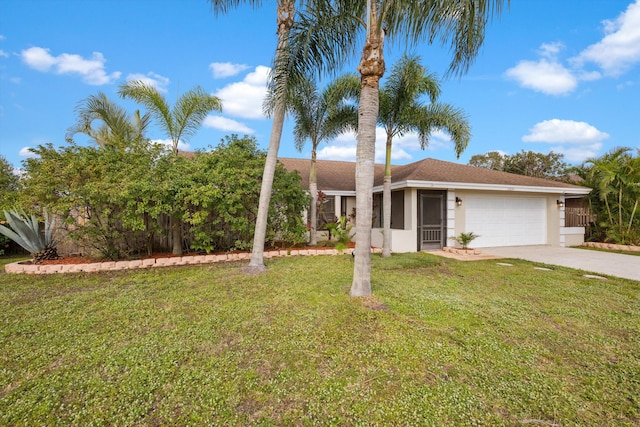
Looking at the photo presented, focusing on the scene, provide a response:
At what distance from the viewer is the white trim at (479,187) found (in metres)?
10.9

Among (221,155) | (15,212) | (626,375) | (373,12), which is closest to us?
(626,375)

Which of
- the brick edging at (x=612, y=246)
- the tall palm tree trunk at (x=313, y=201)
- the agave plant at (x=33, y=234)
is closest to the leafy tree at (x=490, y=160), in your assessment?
the brick edging at (x=612, y=246)

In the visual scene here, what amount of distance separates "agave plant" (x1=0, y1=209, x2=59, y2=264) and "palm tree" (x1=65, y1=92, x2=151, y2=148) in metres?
3.03

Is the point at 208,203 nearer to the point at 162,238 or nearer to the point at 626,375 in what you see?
the point at 162,238

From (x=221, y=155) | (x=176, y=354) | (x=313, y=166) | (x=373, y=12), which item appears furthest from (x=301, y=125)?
(x=176, y=354)

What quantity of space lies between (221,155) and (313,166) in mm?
3633

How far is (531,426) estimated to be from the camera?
7.05 ft

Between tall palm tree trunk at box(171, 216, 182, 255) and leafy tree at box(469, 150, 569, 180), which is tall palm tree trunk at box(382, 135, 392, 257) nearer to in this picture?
tall palm tree trunk at box(171, 216, 182, 255)

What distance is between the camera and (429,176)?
11.5 metres

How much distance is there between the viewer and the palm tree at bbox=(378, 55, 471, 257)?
339 inches

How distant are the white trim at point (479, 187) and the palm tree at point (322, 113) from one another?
3022 mm

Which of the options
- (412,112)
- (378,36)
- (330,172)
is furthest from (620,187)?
(378,36)

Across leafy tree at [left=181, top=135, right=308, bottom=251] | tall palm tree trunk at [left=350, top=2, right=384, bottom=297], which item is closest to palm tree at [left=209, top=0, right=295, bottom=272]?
leafy tree at [left=181, top=135, right=308, bottom=251]

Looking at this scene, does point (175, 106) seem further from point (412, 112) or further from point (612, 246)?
point (612, 246)
